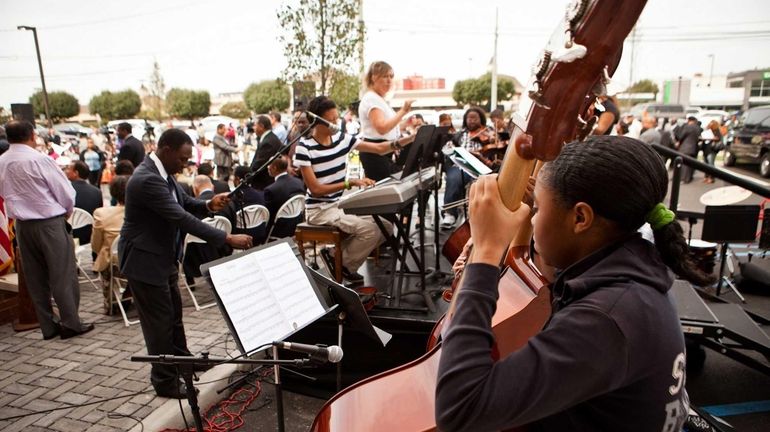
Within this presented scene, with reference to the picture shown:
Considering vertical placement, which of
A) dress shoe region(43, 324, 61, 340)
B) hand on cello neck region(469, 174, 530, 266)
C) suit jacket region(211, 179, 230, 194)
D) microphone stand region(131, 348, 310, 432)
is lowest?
dress shoe region(43, 324, 61, 340)

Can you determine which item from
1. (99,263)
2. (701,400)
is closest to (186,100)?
(99,263)

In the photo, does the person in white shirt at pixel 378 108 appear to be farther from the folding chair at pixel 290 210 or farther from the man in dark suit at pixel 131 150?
the man in dark suit at pixel 131 150

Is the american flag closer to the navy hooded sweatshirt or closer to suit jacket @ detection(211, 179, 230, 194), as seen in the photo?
suit jacket @ detection(211, 179, 230, 194)

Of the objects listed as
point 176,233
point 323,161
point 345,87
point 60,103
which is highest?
point 60,103

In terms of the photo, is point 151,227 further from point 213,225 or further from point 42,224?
point 42,224

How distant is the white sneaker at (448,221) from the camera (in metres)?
7.86

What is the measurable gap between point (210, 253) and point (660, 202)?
5.70 metres

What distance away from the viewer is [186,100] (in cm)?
5900

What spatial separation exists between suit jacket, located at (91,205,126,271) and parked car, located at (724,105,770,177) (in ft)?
60.8

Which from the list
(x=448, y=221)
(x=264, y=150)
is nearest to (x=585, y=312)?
(x=448, y=221)

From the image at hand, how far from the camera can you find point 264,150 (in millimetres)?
8359

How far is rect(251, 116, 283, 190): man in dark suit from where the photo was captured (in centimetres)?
691

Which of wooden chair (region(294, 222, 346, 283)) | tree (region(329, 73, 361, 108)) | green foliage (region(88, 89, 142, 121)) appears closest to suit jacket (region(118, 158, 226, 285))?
wooden chair (region(294, 222, 346, 283))

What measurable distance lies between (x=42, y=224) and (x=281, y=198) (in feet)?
8.81
